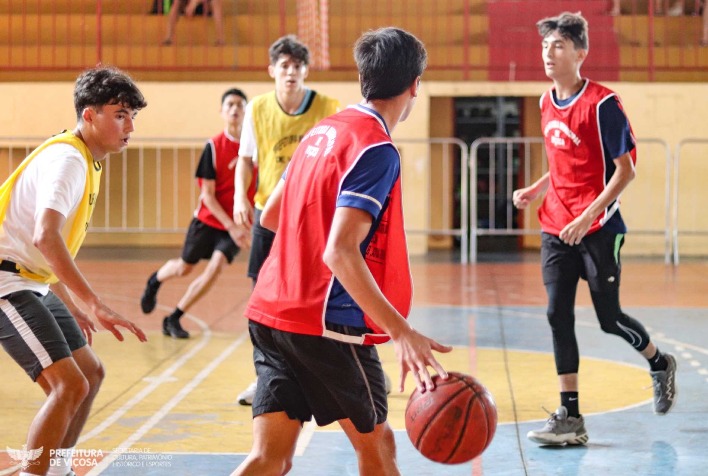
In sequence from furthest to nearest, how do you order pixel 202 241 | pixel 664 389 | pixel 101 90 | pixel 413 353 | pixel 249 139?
pixel 202 241 → pixel 249 139 → pixel 664 389 → pixel 101 90 → pixel 413 353

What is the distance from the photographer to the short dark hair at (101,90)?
4368mm

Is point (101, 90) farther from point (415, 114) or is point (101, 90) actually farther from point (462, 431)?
point (415, 114)

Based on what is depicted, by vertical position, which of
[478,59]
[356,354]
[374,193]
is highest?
[478,59]

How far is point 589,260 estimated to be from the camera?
566cm

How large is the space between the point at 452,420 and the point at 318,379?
45 centimetres

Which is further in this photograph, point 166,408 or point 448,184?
point 448,184

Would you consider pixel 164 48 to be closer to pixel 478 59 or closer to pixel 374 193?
pixel 478 59

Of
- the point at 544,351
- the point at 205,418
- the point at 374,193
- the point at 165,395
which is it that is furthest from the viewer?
the point at 544,351

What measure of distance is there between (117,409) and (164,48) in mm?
11643

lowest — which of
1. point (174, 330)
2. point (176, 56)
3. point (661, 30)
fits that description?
point (174, 330)

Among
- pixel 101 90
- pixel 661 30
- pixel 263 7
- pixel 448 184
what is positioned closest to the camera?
pixel 101 90

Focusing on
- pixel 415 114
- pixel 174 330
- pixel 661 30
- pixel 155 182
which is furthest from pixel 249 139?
pixel 661 30

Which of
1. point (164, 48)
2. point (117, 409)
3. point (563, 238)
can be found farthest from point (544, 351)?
point (164, 48)

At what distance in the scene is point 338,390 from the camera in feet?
11.4
